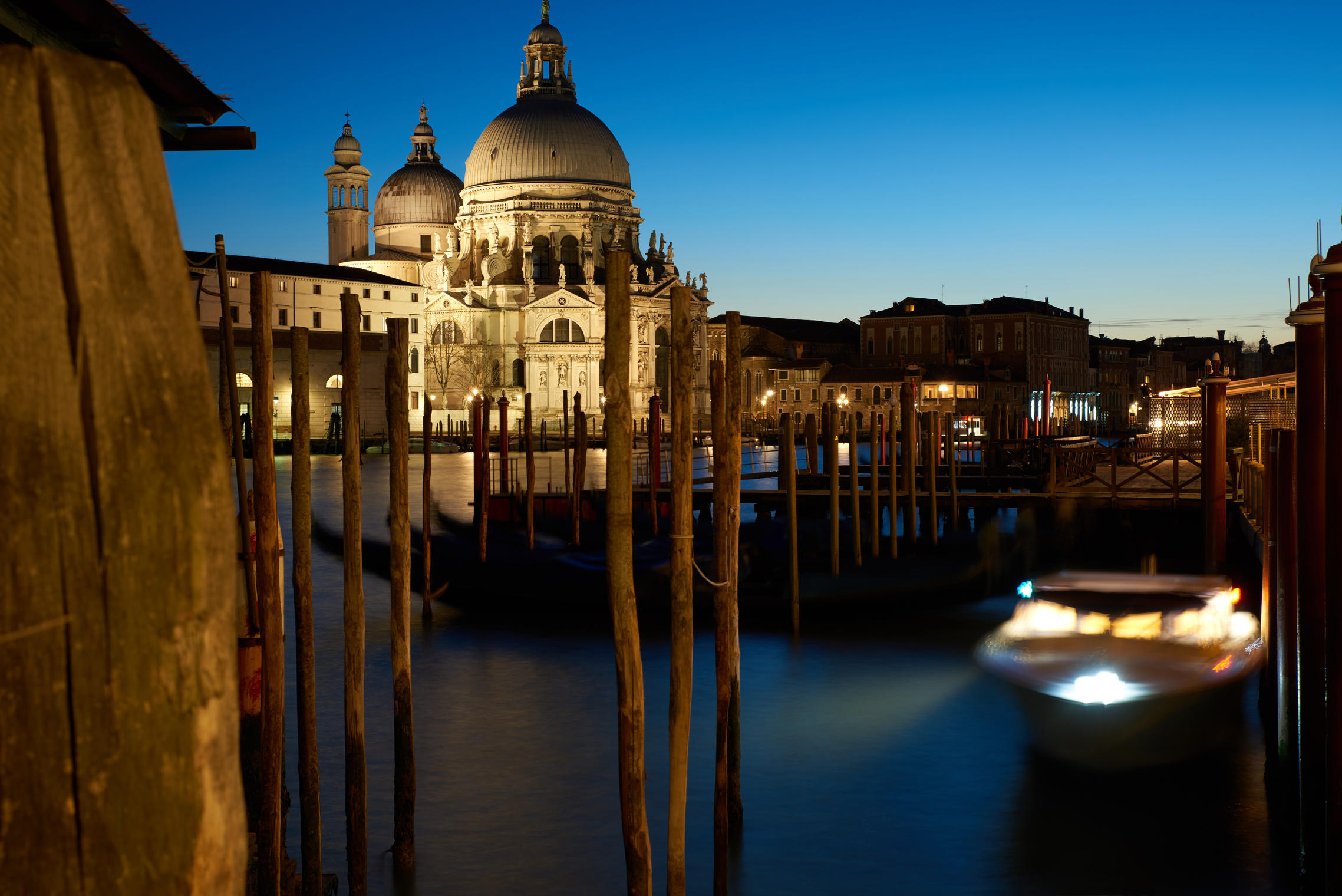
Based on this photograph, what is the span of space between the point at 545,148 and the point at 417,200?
9413mm

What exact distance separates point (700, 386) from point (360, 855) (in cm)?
5845

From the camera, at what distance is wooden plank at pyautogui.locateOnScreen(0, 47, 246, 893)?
85 centimetres

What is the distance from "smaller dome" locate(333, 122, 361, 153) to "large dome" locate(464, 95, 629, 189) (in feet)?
34.5

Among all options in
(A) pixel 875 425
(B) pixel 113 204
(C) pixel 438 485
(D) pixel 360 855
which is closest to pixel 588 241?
(C) pixel 438 485

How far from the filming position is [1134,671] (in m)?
10.2

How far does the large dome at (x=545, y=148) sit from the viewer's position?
2397 inches

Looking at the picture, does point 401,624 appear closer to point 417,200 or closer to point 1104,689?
point 1104,689

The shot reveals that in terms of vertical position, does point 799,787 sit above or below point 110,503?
below

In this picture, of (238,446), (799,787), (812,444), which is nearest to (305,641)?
(238,446)


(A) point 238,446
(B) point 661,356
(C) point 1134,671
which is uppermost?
(B) point 661,356

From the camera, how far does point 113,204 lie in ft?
2.89

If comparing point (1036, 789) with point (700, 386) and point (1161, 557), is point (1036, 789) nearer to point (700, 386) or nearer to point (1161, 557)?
point (1161, 557)

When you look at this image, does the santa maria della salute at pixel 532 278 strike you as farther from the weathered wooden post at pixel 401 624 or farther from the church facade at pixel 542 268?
the weathered wooden post at pixel 401 624

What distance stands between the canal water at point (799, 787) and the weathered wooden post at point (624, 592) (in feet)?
5.79
